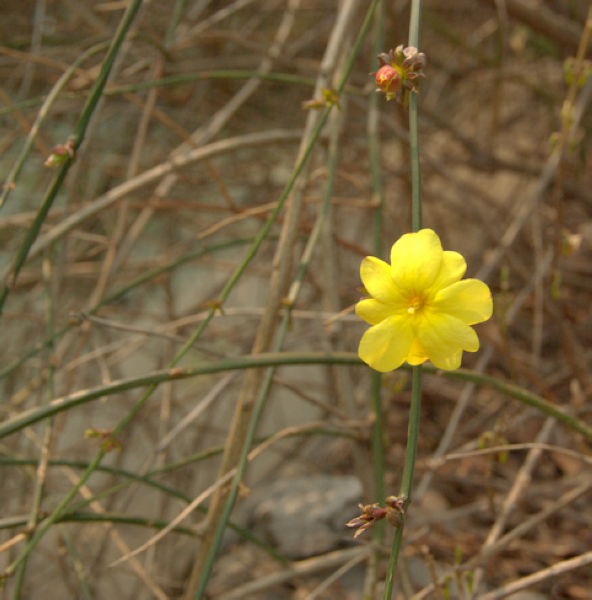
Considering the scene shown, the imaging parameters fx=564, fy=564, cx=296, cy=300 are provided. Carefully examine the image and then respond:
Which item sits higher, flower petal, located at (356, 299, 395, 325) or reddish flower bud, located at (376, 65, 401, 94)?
reddish flower bud, located at (376, 65, 401, 94)

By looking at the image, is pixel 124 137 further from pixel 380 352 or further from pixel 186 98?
pixel 380 352

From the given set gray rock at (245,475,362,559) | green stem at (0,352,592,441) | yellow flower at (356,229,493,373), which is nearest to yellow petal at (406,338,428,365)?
yellow flower at (356,229,493,373)

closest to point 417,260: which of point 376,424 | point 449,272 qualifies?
point 449,272

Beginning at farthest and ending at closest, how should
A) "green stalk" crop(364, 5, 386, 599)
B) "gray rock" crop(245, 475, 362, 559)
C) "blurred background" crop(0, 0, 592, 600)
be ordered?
"gray rock" crop(245, 475, 362, 559) < "blurred background" crop(0, 0, 592, 600) < "green stalk" crop(364, 5, 386, 599)

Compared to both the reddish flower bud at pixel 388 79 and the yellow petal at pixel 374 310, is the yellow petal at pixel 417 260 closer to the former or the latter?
the yellow petal at pixel 374 310

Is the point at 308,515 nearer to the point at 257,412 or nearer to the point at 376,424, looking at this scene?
the point at 376,424

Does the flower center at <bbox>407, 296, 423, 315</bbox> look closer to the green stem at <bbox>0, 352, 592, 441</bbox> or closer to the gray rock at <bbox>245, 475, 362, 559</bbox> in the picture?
the green stem at <bbox>0, 352, 592, 441</bbox>

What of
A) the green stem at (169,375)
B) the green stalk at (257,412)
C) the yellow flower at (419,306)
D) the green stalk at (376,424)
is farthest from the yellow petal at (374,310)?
the green stalk at (376,424)
